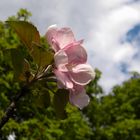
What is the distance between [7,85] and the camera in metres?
18.8

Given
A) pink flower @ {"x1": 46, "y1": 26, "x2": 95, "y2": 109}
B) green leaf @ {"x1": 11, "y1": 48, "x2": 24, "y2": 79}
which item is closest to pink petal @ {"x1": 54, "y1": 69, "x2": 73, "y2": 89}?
pink flower @ {"x1": 46, "y1": 26, "x2": 95, "y2": 109}

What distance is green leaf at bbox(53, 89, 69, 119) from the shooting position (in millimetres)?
1429

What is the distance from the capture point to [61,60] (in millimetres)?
1335

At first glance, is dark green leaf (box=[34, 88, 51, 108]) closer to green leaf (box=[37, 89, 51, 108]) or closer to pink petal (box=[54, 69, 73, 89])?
green leaf (box=[37, 89, 51, 108])

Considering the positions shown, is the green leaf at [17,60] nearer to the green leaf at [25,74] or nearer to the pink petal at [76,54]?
the green leaf at [25,74]

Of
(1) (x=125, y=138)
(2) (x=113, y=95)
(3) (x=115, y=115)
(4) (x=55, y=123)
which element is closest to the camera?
(4) (x=55, y=123)

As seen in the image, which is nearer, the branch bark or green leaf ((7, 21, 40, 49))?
the branch bark

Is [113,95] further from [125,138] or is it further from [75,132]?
[75,132]

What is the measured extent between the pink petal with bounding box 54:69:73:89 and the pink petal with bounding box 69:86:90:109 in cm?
5

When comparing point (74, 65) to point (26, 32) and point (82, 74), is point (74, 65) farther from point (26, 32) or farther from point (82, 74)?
point (26, 32)

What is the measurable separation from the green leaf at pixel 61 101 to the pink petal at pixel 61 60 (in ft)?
0.27

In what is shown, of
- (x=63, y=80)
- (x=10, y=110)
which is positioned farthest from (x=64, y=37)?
(x=10, y=110)

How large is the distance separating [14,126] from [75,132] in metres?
3.48

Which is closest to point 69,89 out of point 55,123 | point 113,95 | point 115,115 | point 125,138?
point 55,123
